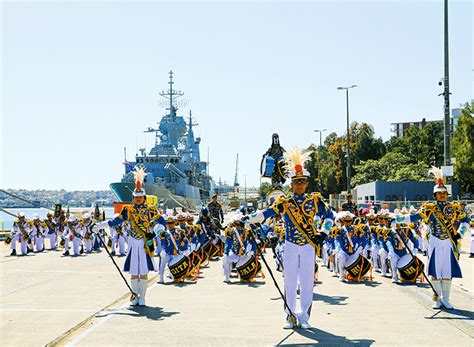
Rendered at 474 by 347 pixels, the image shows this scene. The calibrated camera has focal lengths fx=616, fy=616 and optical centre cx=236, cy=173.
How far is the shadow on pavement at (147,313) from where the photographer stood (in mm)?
9805

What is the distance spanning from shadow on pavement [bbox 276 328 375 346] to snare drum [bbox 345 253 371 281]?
5505mm

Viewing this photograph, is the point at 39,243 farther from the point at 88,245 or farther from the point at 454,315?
the point at 454,315

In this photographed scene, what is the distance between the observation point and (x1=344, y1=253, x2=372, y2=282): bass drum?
1394 centimetres

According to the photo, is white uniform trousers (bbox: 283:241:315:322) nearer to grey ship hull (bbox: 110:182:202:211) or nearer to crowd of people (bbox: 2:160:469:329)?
crowd of people (bbox: 2:160:469:329)

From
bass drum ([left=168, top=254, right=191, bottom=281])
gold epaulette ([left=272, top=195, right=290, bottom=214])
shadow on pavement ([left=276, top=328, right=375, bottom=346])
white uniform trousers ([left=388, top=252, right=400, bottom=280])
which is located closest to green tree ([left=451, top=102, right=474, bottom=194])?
white uniform trousers ([left=388, top=252, right=400, bottom=280])

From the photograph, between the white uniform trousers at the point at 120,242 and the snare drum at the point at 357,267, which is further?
the white uniform trousers at the point at 120,242

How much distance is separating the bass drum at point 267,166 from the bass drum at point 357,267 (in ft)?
18.6

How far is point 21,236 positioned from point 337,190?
52438 millimetres

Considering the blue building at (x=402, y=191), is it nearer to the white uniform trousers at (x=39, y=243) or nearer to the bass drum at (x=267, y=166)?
the white uniform trousers at (x=39, y=243)

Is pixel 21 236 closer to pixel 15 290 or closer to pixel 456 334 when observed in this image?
pixel 15 290

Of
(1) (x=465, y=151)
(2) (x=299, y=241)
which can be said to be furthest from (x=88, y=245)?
(1) (x=465, y=151)

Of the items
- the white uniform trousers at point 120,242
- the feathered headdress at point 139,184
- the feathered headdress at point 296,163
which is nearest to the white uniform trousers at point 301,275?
the feathered headdress at point 296,163

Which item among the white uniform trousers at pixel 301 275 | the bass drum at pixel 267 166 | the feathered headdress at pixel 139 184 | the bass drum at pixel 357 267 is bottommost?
the bass drum at pixel 357 267

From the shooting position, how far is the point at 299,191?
9.42m
